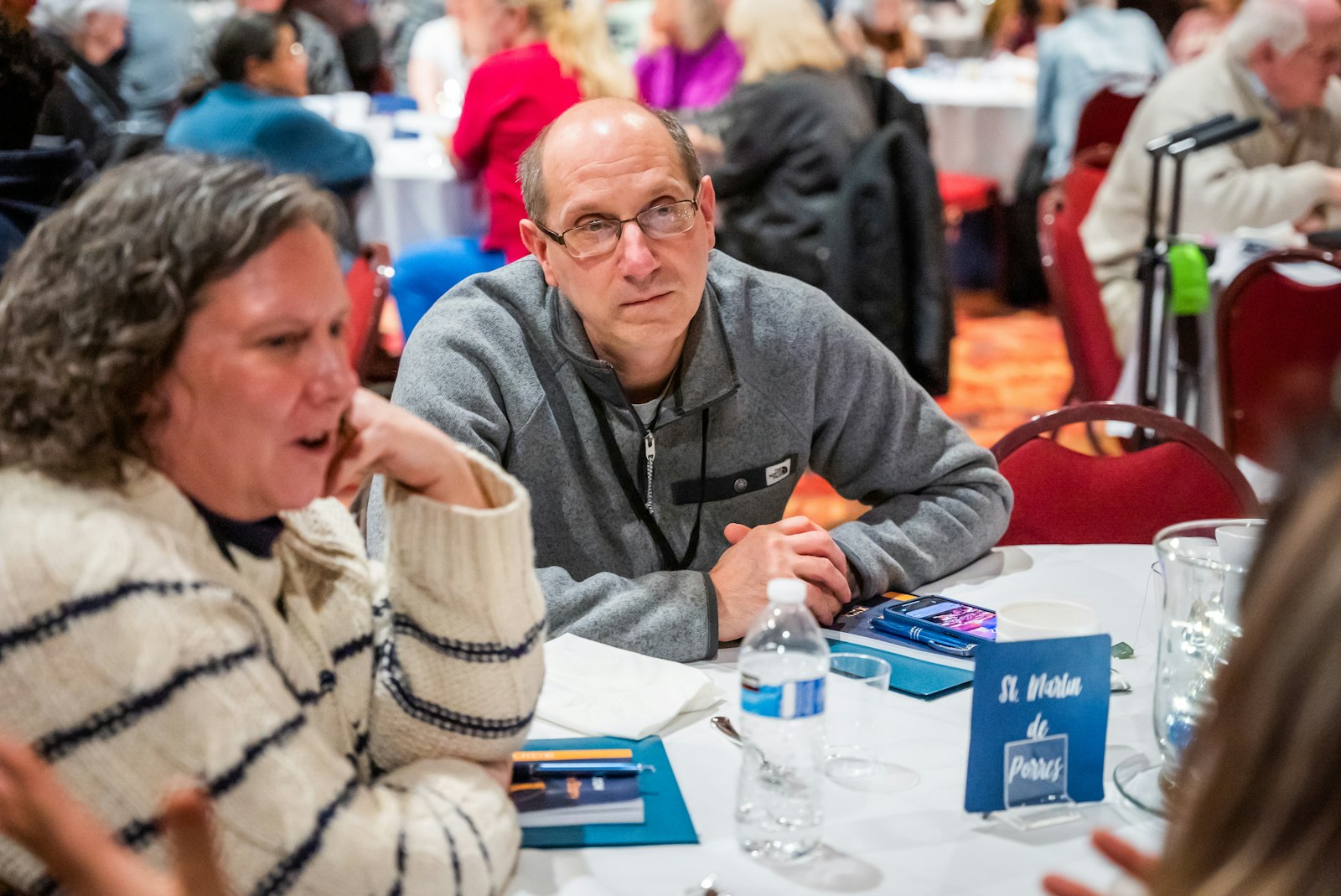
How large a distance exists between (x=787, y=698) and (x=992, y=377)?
4.77 m

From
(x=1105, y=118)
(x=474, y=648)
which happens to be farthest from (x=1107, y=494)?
(x=1105, y=118)

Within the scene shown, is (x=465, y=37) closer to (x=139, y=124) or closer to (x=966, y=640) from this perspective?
(x=139, y=124)

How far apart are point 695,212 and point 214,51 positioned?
3.36 m

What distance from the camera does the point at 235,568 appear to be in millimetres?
1199

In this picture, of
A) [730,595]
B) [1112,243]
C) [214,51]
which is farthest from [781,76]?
[730,595]

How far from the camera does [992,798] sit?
135 centimetres

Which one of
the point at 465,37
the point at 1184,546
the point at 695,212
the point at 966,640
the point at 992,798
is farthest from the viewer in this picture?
the point at 465,37

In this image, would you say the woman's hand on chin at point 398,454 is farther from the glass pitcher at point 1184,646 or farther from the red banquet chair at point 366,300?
the red banquet chair at point 366,300

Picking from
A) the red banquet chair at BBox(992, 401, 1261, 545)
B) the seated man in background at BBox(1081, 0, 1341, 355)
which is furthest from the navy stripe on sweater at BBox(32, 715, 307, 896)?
the seated man in background at BBox(1081, 0, 1341, 355)

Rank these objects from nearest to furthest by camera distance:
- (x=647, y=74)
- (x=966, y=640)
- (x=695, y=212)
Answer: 1. (x=966, y=640)
2. (x=695, y=212)
3. (x=647, y=74)

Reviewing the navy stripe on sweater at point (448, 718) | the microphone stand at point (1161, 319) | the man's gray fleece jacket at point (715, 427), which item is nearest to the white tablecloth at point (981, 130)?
the microphone stand at point (1161, 319)

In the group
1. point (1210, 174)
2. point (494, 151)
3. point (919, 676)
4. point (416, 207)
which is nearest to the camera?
point (919, 676)

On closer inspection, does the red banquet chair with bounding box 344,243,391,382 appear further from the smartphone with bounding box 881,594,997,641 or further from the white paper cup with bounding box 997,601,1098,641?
the white paper cup with bounding box 997,601,1098,641

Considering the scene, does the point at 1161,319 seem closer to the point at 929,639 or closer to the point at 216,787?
the point at 929,639
